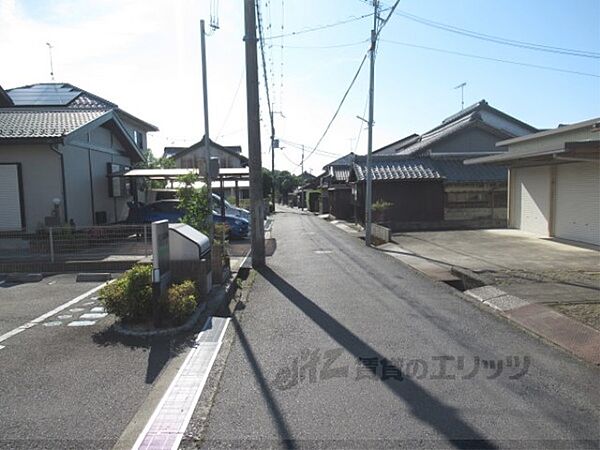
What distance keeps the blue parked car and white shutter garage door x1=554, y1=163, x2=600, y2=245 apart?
11354 mm

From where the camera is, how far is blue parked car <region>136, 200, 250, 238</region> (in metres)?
17.1

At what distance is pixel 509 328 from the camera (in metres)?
6.15

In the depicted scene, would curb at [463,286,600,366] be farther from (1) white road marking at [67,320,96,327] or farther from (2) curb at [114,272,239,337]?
(1) white road marking at [67,320,96,327]

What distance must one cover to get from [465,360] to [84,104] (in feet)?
85.0

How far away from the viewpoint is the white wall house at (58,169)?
45.6ft

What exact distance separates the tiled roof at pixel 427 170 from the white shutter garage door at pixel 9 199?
50.1 feet

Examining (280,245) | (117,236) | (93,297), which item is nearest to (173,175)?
(280,245)

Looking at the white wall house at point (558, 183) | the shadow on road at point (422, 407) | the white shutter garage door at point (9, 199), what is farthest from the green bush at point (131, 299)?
the white wall house at point (558, 183)

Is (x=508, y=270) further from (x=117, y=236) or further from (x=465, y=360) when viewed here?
(x=117, y=236)

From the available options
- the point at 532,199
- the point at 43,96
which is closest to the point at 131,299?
the point at 532,199

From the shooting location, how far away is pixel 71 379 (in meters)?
4.50

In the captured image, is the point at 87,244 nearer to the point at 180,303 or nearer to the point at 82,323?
the point at 82,323

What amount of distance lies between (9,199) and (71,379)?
38.3 ft

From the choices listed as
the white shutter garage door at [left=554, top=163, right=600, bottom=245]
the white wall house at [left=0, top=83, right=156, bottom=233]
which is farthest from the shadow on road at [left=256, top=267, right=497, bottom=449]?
the white shutter garage door at [left=554, top=163, right=600, bottom=245]
